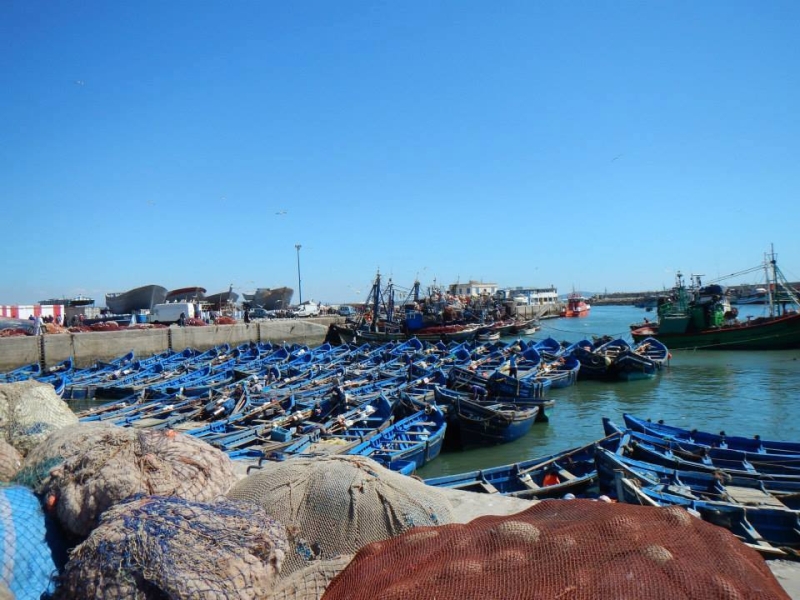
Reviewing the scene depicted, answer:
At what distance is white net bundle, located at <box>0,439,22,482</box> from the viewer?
4789 mm

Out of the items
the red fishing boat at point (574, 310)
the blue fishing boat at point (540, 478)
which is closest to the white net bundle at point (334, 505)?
the blue fishing boat at point (540, 478)

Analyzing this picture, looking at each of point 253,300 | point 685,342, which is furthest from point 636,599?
point 253,300

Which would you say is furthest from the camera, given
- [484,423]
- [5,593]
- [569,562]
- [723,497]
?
[484,423]

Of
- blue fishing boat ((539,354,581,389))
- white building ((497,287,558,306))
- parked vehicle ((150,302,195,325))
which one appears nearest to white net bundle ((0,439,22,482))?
blue fishing boat ((539,354,581,389))


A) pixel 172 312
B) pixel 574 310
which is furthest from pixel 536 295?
pixel 172 312

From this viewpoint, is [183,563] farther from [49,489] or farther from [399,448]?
[399,448]

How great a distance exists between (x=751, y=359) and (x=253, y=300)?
6310cm

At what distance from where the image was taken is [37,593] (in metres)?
3.58

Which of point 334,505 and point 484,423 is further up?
point 334,505

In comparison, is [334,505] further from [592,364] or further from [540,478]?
[592,364]

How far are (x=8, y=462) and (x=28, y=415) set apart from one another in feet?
3.77

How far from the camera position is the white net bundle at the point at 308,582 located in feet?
11.2

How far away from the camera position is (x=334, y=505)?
4324 millimetres

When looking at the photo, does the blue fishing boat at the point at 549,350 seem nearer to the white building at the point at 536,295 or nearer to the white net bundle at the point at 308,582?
the white net bundle at the point at 308,582
